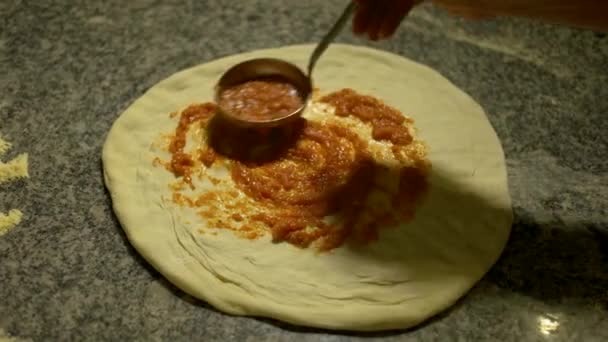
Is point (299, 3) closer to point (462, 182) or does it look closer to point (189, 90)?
point (189, 90)

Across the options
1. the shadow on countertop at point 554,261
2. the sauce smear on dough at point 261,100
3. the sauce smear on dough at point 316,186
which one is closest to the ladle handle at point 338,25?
the sauce smear on dough at point 261,100

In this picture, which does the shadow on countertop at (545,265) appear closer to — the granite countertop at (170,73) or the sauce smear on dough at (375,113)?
the granite countertop at (170,73)

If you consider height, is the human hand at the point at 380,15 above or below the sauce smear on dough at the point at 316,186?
above

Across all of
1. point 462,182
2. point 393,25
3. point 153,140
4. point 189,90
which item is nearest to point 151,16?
point 189,90

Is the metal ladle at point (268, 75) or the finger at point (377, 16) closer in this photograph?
the finger at point (377, 16)

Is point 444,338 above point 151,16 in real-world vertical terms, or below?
below

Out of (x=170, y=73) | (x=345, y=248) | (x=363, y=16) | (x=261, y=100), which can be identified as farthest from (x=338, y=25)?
(x=170, y=73)
